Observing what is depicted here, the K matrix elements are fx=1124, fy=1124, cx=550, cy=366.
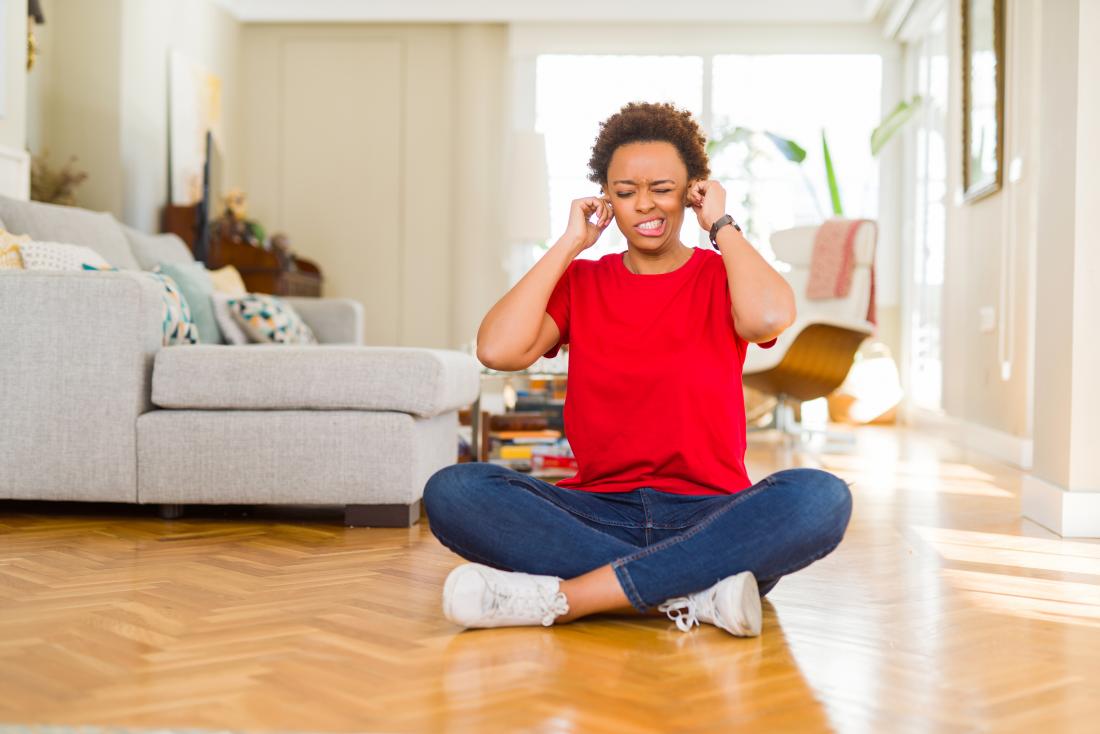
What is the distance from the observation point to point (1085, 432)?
2.88 m

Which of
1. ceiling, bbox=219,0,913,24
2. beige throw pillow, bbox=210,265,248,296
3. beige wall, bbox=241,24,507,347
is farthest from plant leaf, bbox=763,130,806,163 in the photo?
beige throw pillow, bbox=210,265,248,296

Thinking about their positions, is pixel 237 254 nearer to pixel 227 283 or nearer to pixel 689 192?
pixel 227 283

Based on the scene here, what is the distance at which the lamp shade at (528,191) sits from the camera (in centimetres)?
640

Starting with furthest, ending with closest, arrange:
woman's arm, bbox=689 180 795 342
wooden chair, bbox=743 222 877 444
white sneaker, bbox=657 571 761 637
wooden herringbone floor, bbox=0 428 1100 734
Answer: wooden chair, bbox=743 222 877 444 < woman's arm, bbox=689 180 795 342 < white sneaker, bbox=657 571 761 637 < wooden herringbone floor, bbox=0 428 1100 734

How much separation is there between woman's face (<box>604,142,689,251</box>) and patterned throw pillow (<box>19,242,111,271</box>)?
1.89 metres

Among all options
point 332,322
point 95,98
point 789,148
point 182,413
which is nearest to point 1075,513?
point 182,413

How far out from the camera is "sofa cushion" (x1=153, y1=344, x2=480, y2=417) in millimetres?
2934

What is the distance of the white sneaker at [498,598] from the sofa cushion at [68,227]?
2.37 meters

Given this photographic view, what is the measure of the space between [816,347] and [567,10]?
3.25 metres

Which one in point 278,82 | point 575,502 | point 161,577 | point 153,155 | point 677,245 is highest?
point 278,82

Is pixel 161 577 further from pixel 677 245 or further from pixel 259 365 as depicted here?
pixel 677 245

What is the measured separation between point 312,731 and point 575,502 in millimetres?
717

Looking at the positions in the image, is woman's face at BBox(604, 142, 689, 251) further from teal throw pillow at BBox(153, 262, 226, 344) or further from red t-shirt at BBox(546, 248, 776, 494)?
teal throw pillow at BBox(153, 262, 226, 344)

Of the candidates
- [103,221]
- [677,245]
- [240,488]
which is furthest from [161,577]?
[103,221]
